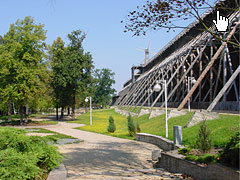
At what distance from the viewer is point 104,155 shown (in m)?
11.9

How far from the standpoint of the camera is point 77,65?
139 ft

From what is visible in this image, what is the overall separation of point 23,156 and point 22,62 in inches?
1038

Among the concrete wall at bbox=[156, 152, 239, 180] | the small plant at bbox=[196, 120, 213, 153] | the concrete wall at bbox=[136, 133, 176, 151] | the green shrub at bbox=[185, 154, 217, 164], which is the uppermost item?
the small plant at bbox=[196, 120, 213, 153]

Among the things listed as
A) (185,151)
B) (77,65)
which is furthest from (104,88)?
(185,151)

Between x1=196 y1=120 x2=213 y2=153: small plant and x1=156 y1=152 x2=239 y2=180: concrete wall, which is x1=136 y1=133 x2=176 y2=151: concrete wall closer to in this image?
x1=156 y1=152 x2=239 y2=180: concrete wall

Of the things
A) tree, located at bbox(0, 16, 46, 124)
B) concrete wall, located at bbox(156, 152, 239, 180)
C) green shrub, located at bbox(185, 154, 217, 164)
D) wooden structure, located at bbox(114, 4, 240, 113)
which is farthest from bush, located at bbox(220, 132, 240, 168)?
Result: tree, located at bbox(0, 16, 46, 124)

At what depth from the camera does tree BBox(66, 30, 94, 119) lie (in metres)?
41.7

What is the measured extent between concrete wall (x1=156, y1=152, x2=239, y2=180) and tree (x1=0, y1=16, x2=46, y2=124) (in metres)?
24.2

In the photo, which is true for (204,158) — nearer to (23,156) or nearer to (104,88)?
(23,156)

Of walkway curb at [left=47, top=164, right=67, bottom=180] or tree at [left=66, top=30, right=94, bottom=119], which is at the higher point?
tree at [left=66, top=30, right=94, bottom=119]

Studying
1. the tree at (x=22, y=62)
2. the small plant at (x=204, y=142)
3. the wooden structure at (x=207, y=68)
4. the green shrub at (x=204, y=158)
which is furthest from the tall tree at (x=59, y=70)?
the green shrub at (x=204, y=158)

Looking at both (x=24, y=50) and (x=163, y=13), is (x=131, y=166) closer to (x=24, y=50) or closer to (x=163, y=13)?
(x=163, y=13)

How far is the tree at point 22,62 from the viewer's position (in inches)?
1164

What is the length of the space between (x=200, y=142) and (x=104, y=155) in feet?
17.6
